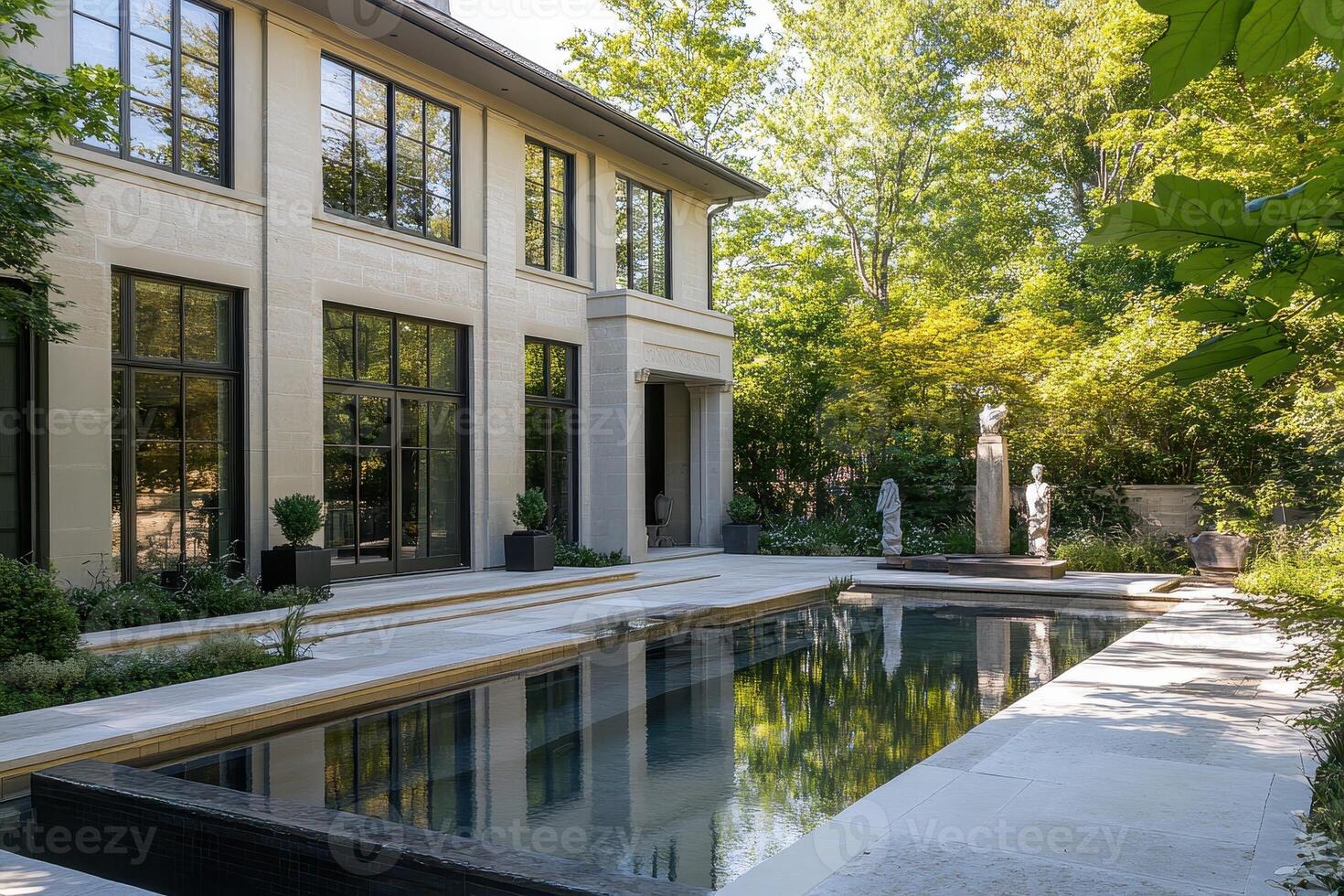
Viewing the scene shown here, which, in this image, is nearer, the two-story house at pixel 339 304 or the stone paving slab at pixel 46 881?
the stone paving slab at pixel 46 881

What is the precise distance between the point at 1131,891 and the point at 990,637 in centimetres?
797

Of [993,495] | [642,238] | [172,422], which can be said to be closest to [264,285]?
[172,422]

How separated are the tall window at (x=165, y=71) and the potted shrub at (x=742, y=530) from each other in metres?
12.4

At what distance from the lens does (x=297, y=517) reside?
41.0ft

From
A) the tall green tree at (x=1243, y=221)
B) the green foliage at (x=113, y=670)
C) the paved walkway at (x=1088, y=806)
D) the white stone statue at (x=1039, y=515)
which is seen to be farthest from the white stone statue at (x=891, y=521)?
the tall green tree at (x=1243, y=221)

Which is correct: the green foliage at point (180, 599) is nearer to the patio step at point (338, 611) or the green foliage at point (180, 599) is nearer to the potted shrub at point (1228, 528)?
the patio step at point (338, 611)

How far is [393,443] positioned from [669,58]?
21585 mm

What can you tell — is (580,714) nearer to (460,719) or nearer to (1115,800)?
(460,719)

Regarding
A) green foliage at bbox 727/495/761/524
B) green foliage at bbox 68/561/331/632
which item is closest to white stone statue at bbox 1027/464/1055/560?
green foliage at bbox 727/495/761/524

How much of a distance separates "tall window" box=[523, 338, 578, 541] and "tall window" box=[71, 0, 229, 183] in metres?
6.50

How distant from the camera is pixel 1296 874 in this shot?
371 centimetres

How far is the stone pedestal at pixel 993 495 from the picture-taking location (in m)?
18.0

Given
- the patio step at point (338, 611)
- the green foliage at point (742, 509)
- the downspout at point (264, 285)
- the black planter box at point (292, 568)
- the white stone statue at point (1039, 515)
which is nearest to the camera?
the patio step at point (338, 611)

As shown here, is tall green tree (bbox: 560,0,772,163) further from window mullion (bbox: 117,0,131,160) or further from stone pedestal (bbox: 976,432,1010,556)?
window mullion (bbox: 117,0,131,160)
